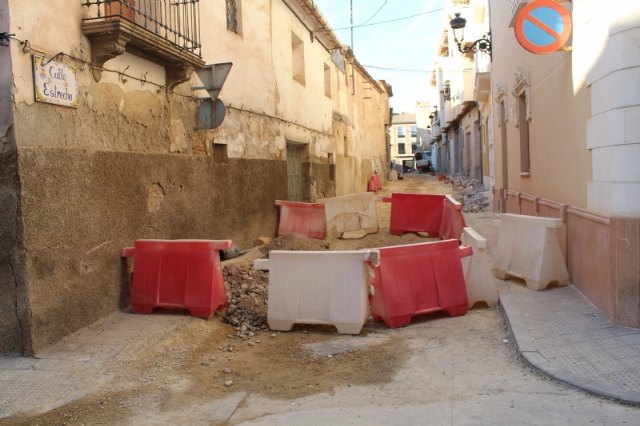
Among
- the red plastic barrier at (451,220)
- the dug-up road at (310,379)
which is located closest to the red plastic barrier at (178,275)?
the dug-up road at (310,379)

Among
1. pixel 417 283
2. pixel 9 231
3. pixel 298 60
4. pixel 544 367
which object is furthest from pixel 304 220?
pixel 544 367

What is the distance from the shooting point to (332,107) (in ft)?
58.9

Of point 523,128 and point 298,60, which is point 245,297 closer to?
point 523,128

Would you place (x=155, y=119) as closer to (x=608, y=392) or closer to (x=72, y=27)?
(x=72, y=27)

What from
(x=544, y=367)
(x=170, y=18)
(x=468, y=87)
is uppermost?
(x=468, y=87)

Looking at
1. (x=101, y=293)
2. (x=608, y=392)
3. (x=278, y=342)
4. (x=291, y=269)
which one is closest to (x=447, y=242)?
(x=291, y=269)

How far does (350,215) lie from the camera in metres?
11.8

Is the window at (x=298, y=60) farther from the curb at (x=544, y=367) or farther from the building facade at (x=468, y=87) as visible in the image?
the curb at (x=544, y=367)

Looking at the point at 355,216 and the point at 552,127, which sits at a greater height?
the point at 552,127

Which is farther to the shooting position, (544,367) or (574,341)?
(574,341)

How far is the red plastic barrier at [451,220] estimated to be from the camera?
366 inches

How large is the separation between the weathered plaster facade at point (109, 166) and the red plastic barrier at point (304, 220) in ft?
1.30

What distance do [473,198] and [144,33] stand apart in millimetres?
14172

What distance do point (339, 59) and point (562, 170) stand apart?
12976mm
